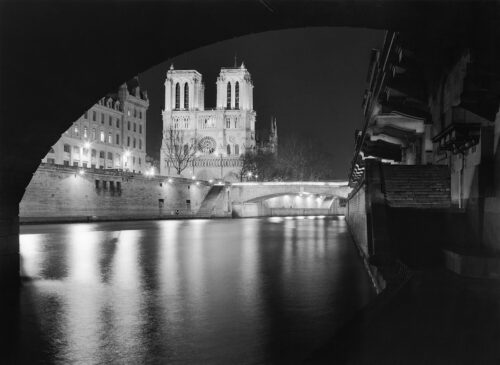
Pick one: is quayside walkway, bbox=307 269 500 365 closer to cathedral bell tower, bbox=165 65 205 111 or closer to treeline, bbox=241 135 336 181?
treeline, bbox=241 135 336 181

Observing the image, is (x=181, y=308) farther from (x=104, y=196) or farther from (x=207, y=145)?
(x=207, y=145)

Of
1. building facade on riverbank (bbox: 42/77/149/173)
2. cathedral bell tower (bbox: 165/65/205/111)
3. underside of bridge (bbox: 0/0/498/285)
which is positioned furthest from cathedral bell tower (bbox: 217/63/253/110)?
underside of bridge (bbox: 0/0/498/285)

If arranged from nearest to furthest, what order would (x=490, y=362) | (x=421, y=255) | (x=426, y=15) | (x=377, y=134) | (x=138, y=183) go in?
(x=490, y=362) → (x=426, y=15) → (x=421, y=255) → (x=377, y=134) → (x=138, y=183)

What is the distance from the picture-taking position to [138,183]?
7138 cm

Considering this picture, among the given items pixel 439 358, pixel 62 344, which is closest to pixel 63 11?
pixel 62 344

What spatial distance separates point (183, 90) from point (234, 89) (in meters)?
17.0

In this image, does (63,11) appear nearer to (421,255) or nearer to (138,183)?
(421,255)

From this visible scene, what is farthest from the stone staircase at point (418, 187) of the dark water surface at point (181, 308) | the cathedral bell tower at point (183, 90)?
the cathedral bell tower at point (183, 90)

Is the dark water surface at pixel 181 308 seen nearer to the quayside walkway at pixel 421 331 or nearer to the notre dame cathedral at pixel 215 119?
the quayside walkway at pixel 421 331

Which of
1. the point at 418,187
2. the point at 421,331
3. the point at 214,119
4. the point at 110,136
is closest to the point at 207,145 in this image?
the point at 214,119

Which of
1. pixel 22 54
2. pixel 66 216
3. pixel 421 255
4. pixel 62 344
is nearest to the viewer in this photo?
pixel 62 344

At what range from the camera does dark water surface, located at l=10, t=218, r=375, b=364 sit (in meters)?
7.78

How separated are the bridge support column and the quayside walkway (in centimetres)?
924

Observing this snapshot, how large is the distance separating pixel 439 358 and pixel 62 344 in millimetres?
5696
